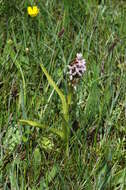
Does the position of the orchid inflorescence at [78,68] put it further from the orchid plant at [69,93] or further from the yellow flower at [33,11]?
the yellow flower at [33,11]

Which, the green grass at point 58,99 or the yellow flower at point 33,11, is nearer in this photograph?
the green grass at point 58,99

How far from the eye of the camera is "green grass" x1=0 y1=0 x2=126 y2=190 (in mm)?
1635

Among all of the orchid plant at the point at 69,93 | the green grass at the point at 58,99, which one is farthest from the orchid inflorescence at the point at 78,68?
the green grass at the point at 58,99

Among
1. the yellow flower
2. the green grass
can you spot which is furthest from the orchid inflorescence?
the yellow flower

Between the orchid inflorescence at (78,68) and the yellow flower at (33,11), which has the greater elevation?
the yellow flower at (33,11)

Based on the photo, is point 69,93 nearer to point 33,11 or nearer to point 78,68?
point 78,68

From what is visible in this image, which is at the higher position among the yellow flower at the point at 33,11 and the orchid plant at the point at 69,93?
the yellow flower at the point at 33,11

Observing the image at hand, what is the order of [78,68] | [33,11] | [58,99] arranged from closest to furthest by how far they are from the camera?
[78,68] < [58,99] < [33,11]

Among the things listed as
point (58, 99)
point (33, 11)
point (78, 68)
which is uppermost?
point (33, 11)

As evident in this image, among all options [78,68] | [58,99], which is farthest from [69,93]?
[58,99]

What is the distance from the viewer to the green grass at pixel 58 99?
1.63 m

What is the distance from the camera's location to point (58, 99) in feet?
6.53

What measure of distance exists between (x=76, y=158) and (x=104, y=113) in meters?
0.33

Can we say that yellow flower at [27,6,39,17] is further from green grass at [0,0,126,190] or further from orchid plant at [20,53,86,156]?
orchid plant at [20,53,86,156]
